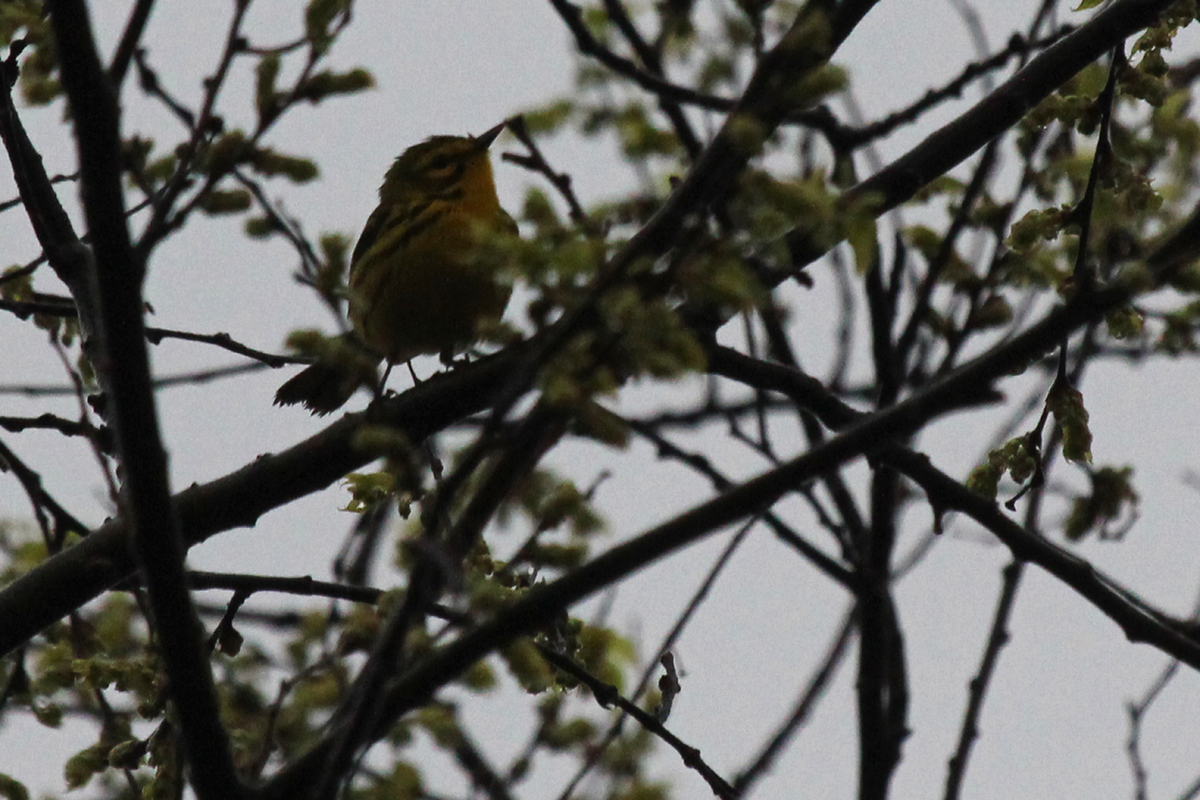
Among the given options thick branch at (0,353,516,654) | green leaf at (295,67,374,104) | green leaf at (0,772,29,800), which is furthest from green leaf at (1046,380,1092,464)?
green leaf at (0,772,29,800)

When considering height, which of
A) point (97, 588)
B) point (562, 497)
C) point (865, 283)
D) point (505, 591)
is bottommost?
point (562, 497)

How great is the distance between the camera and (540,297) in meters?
1.98

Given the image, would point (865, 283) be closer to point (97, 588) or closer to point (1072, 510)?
point (1072, 510)

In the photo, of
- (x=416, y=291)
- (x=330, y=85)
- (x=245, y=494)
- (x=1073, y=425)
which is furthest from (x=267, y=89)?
(x=416, y=291)

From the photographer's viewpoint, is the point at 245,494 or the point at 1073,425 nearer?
the point at 1073,425

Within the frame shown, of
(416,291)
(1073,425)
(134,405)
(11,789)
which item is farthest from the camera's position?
(416,291)

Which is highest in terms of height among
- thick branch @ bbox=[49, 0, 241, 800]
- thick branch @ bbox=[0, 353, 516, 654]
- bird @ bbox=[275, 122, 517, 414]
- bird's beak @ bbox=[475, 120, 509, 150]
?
bird's beak @ bbox=[475, 120, 509, 150]

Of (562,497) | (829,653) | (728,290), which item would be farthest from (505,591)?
(829,653)

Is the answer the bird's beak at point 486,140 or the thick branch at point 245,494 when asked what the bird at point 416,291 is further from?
the thick branch at point 245,494

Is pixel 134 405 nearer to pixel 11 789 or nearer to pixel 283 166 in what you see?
pixel 283 166

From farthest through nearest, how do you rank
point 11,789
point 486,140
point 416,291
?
point 486,140
point 416,291
point 11,789

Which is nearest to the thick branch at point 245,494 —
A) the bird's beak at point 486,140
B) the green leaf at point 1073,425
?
the green leaf at point 1073,425

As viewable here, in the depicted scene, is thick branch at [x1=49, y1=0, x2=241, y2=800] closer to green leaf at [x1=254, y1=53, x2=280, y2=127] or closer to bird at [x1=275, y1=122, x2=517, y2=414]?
green leaf at [x1=254, y1=53, x2=280, y2=127]

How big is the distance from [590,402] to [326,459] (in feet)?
4.77
